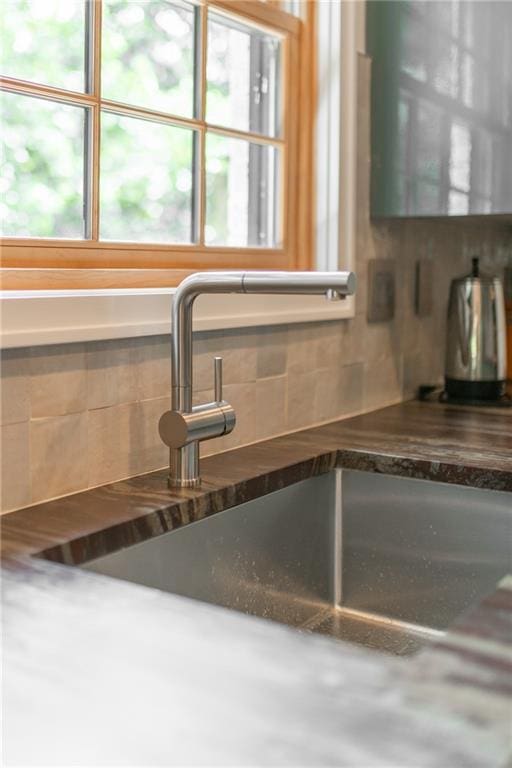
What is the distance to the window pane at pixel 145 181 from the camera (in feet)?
4.71

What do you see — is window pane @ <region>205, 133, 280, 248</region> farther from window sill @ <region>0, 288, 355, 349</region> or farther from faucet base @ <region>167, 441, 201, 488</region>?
faucet base @ <region>167, 441, 201, 488</region>

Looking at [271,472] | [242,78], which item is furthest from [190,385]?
[242,78]

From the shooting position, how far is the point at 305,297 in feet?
5.42

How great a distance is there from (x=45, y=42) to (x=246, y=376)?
0.59 meters

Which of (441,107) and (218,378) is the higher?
(441,107)

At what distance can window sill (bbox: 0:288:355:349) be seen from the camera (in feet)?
3.57

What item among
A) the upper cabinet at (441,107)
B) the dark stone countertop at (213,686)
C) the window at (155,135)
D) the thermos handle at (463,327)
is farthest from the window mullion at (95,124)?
the thermos handle at (463,327)

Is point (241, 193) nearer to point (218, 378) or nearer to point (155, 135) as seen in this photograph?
point (155, 135)

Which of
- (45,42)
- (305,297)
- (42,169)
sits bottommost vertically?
(305,297)

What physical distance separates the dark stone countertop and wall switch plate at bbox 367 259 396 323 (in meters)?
1.06

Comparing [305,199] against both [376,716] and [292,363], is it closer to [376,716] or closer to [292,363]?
[292,363]

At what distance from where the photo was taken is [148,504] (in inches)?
45.9

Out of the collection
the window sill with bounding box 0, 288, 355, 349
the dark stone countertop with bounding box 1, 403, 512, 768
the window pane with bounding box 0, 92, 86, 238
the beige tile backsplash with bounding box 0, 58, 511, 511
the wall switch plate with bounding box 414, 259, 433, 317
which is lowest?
the dark stone countertop with bounding box 1, 403, 512, 768

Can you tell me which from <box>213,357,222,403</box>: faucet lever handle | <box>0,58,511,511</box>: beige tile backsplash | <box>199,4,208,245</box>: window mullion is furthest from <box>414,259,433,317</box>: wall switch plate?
<box>213,357,222,403</box>: faucet lever handle
